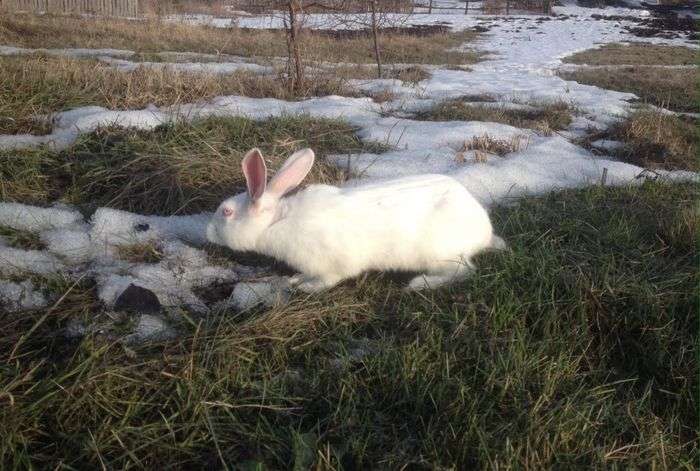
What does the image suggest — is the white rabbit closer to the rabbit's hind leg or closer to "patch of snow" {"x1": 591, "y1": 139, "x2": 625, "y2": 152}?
the rabbit's hind leg

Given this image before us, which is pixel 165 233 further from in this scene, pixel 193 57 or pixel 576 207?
pixel 193 57

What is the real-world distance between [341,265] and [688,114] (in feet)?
18.7

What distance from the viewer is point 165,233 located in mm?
3006

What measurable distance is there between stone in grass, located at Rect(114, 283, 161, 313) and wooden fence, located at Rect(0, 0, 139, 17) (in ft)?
62.8

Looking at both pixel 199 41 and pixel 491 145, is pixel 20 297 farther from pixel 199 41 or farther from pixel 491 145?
pixel 199 41

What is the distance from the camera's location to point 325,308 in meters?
2.29

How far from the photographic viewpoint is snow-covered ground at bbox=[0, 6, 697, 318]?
8.30ft

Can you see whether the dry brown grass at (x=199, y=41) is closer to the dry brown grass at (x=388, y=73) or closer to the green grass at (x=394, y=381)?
the dry brown grass at (x=388, y=73)

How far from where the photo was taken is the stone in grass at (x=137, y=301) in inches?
86.6

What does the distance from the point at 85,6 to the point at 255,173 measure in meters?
21.0

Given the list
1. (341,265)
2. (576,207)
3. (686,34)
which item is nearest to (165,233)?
(341,265)

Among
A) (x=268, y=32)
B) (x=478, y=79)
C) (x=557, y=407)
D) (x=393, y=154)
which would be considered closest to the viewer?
(x=557, y=407)

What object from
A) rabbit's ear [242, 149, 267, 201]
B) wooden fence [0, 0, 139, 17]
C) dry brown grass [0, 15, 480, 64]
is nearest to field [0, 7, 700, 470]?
rabbit's ear [242, 149, 267, 201]

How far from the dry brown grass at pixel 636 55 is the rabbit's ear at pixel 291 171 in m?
13.2
